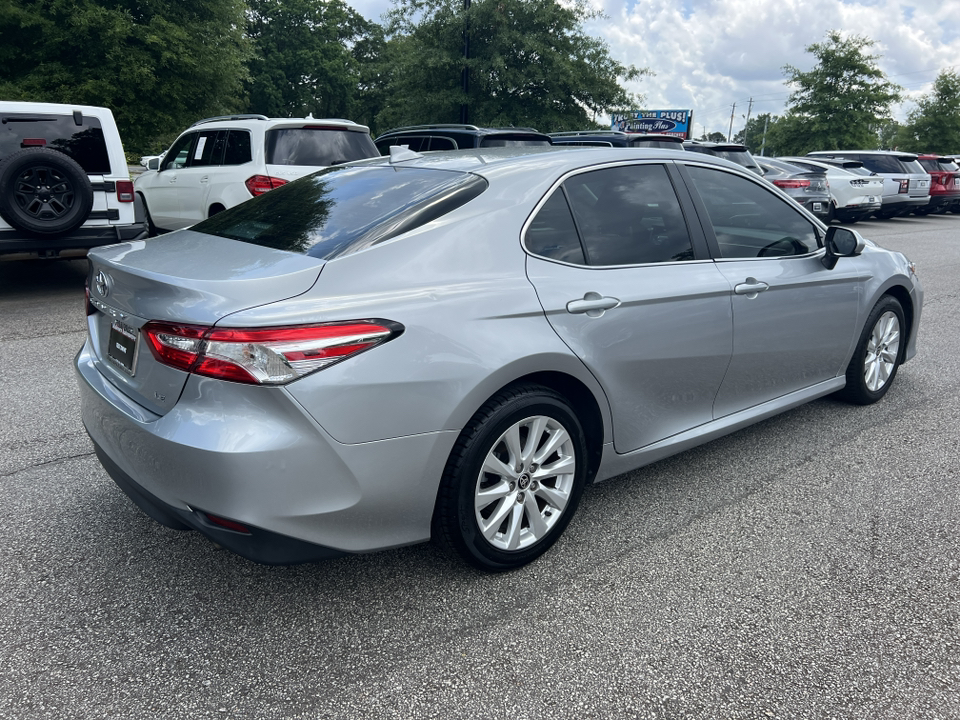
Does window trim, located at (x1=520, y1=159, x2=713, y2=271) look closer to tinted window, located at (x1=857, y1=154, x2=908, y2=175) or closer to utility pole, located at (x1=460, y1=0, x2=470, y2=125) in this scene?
utility pole, located at (x1=460, y1=0, x2=470, y2=125)

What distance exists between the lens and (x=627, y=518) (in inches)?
136

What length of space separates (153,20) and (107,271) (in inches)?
586

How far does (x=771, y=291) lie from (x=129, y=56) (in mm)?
15109

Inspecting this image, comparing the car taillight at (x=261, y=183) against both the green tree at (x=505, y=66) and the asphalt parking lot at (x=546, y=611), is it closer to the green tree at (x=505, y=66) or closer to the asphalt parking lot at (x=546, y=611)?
the asphalt parking lot at (x=546, y=611)

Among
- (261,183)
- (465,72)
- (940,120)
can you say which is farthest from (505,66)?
(940,120)

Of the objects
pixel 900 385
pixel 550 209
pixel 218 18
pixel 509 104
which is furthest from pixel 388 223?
pixel 509 104

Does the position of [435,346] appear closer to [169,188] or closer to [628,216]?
[628,216]

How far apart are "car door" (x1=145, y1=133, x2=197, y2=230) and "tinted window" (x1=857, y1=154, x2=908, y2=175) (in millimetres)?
17872

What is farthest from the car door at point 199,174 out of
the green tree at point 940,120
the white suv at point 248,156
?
the green tree at point 940,120

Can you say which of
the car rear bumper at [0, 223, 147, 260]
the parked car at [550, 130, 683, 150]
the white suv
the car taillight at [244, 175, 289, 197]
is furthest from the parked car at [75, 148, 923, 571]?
the parked car at [550, 130, 683, 150]

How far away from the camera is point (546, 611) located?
276 cm

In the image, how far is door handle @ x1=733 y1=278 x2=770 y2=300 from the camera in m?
3.64

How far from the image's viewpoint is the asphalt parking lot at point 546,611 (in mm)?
2336

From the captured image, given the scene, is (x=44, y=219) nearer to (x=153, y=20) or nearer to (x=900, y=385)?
(x=900, y=385)
